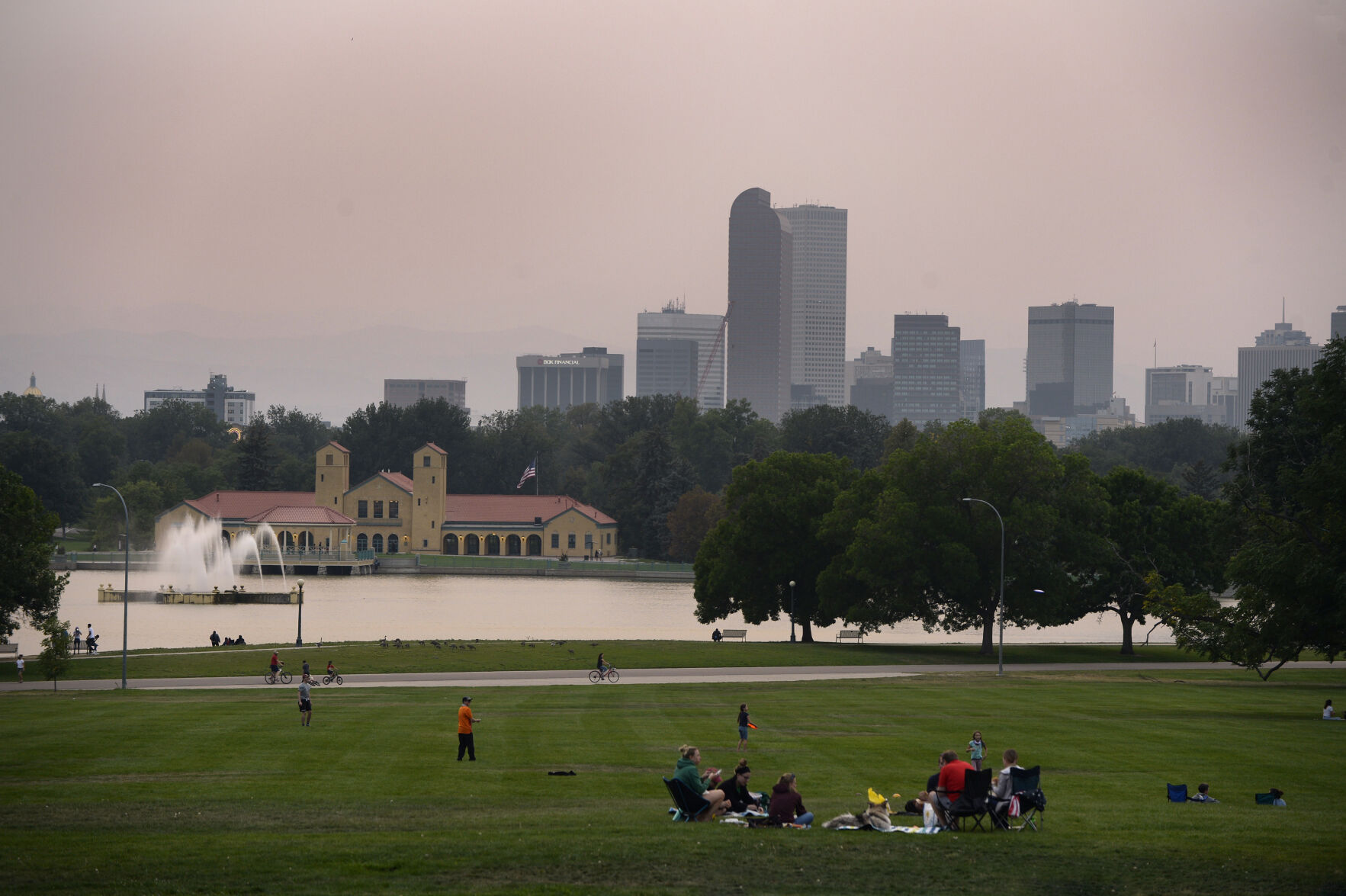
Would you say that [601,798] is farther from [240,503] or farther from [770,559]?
[240,503]

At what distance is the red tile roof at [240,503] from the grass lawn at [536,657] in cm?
9322

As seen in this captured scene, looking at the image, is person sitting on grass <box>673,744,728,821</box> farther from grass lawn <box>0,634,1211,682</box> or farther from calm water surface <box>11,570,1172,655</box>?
calm water surface <box>11,570,1172,655</box>

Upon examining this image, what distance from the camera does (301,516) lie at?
547 feet

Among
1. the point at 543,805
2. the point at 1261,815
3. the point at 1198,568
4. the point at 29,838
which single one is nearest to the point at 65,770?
the point at 29,838

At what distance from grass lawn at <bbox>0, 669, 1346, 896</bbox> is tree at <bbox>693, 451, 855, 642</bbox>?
→ 35819 mm

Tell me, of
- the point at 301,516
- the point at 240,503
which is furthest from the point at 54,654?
the point at 240,503

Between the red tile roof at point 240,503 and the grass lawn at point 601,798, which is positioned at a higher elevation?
the red tile roof at point 240,503

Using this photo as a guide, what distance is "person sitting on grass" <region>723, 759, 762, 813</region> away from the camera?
21.5m

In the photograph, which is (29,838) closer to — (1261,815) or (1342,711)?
(1261,815)

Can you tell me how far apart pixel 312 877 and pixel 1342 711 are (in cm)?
3497

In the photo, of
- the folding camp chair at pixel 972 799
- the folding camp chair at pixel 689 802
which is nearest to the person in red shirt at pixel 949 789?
the folding camp chair at pixel 972 799

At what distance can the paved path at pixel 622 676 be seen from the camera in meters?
48.5

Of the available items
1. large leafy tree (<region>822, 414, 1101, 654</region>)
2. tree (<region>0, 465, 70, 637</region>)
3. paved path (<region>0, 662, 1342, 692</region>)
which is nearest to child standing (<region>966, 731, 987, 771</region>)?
paved path (<region>0, 662, 1342, 692</region>)

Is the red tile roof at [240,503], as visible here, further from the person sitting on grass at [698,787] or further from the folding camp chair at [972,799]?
the folding camp chair at [972,799]
